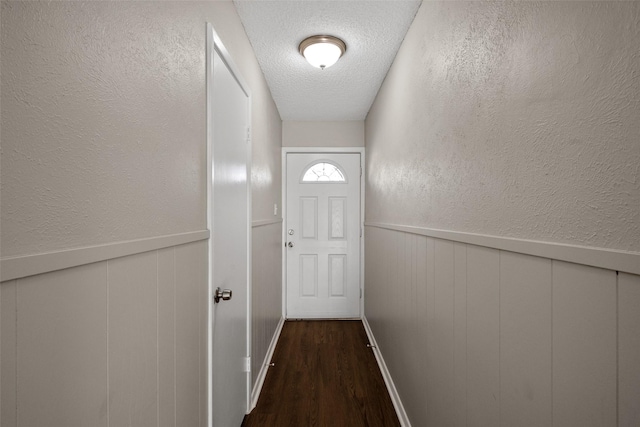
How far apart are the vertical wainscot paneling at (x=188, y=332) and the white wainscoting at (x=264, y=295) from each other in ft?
2.75

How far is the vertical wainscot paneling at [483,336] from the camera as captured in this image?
3.01 feet

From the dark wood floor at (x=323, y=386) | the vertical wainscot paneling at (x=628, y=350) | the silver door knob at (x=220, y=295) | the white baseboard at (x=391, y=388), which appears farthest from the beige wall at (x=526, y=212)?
the silver door knob at (x=220, y=295)

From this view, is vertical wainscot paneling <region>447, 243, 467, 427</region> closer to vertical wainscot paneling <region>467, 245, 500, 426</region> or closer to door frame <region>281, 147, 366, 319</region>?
vertical wainscot paneling <region>467, 245, 500, 426</region>

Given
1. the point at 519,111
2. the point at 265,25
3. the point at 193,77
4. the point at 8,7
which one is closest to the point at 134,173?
the point at 8,7

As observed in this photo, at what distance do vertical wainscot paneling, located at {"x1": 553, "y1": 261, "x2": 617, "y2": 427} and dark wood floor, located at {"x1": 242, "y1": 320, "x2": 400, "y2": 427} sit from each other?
1463 mm

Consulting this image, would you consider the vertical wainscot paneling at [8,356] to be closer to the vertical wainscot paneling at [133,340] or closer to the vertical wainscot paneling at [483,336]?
the vertical wainscot paneling at [133,340]

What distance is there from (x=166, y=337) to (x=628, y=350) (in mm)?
1078

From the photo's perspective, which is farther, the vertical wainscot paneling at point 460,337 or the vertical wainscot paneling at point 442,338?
the vertical wainscot paneling at point 442,338

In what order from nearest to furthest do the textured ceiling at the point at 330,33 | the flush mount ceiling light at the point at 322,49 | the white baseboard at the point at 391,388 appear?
the textured ceiling at the point at 330,33 → the white baseboard at the point at 391,388 → the flush mount ceiling light at the point at 322,49

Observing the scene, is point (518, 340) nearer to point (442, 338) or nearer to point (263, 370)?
point (442, 338)

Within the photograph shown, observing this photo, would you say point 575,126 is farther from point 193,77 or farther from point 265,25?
point 265,25

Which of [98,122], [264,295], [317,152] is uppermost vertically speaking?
[317,152]

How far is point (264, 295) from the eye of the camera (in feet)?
8.23

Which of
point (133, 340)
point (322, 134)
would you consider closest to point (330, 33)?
point (322, 134)
